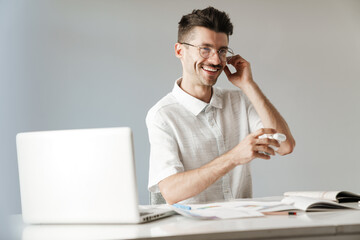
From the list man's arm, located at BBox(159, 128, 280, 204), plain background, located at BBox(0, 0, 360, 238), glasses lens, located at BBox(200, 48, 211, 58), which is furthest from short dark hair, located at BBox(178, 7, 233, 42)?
plain background, located at BBox(0, 0, 360, 238)

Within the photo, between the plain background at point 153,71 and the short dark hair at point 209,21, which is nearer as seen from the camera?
the short dark hair at point 209,21

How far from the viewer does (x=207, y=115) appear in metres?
2.32

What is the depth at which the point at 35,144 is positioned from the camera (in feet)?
4.71

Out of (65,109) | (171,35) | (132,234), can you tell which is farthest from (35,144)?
(171,35)

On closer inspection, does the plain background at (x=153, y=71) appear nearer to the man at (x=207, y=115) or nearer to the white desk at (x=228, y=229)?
the man at (x=207, y=115)

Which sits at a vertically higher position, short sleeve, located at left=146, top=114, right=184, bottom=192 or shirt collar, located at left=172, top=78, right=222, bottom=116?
shirt collar, located at left=172, top=78, right=222, bottom=116

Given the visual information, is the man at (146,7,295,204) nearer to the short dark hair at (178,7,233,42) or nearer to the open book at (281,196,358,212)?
the short dark hair at (178,7,233,42)

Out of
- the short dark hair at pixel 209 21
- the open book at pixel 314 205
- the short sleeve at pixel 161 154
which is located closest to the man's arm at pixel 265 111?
the short dark hair at pixel 209 21

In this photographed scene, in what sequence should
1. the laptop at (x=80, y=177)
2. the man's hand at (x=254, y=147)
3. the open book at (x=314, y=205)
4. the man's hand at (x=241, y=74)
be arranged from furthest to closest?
the man's hand at (x=241, y=74) → the man's hand at (x=254, y=147) → the open book at (x=314, y=205) → the laptop at (x=80, y=177)

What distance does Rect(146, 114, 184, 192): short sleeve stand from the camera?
201 centimetres

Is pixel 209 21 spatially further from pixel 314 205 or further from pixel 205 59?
pixel 314 205

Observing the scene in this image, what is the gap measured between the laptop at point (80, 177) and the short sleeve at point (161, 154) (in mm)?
527

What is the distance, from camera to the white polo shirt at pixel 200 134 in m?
2.17

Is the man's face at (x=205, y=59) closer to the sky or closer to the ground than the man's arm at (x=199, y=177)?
closer to the sky
